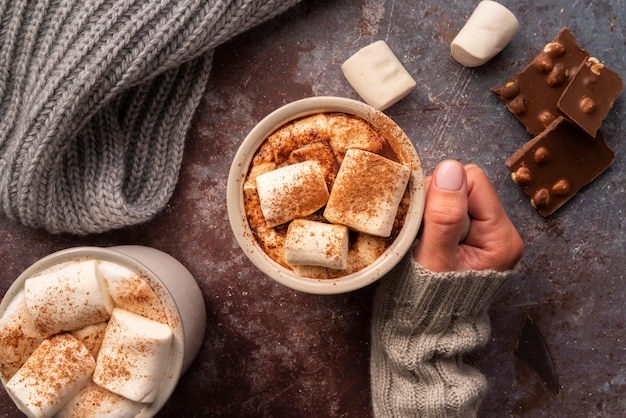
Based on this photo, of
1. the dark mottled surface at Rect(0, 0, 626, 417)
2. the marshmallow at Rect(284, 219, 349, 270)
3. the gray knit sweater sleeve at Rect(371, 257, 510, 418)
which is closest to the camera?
the marshmallow at Rect(284, 219, 349, 270)

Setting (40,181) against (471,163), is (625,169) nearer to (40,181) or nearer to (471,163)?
(471,163)

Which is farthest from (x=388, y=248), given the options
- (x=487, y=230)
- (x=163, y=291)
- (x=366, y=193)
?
(x=163, y=291)

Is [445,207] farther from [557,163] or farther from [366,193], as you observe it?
[557,163]

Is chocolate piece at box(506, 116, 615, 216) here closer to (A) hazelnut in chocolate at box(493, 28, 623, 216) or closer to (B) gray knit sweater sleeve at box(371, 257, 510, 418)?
(A) hazelnut in chocolate at box(493, 28, 623, 216)

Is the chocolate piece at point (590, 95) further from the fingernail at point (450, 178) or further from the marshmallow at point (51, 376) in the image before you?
the marshmallow at point (51, 376)

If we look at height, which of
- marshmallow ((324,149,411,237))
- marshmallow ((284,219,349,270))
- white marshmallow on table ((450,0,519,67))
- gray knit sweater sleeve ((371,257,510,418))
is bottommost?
gray knit sweater sleeve ((371,257,510,418))

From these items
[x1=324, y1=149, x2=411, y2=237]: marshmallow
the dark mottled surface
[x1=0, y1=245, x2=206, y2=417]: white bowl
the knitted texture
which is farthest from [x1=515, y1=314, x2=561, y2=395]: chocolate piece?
the knitted texture

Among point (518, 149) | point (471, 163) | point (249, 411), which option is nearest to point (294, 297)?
point (249, 411)
